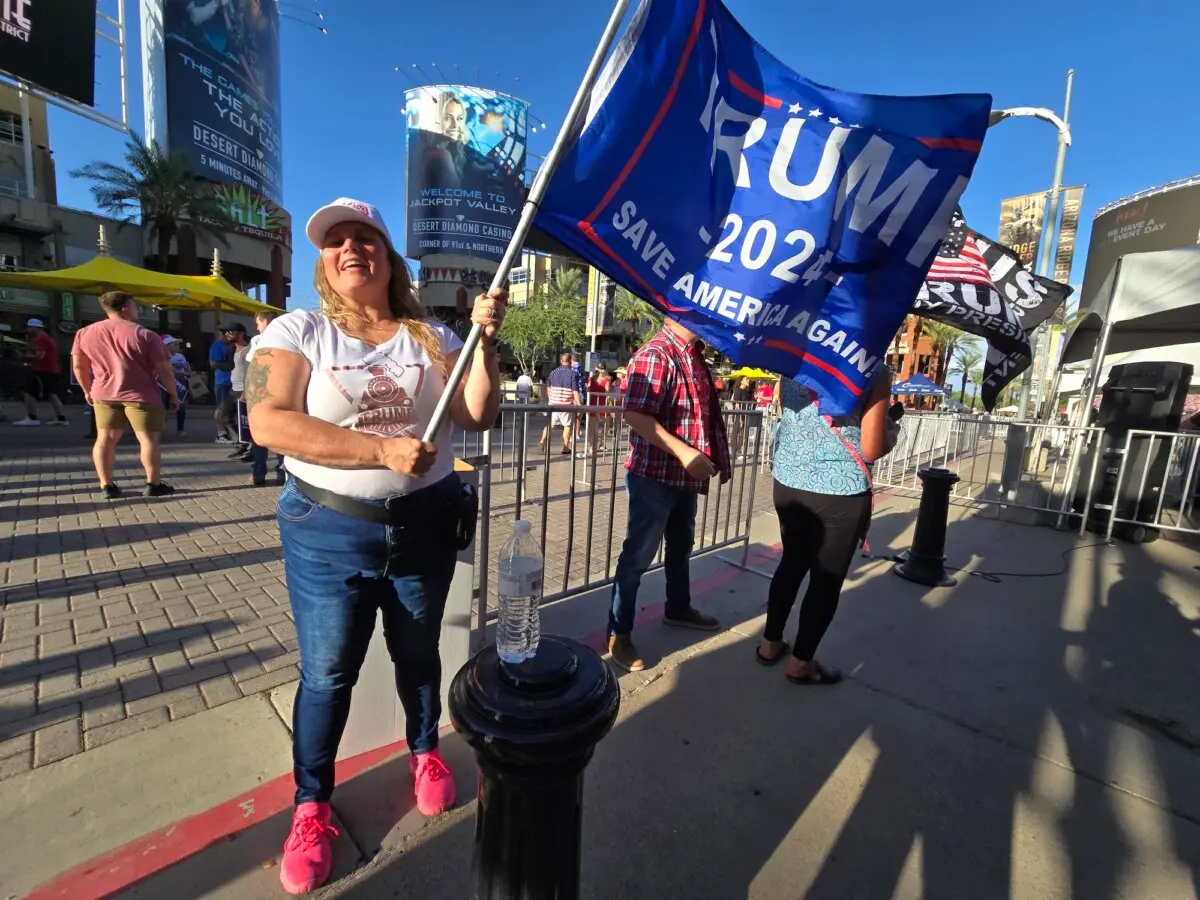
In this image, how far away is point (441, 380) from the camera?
1.78 meters

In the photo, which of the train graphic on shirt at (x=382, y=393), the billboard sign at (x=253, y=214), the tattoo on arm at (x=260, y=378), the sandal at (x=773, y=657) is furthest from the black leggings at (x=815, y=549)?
the billboard sign at (x=253, y=214)

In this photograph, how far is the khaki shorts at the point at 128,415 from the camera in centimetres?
567

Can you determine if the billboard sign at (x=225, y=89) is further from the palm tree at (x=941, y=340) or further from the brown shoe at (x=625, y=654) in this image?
the palm tree at (x=941, y=340)

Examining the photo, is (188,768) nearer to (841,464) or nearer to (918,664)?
(841,464)

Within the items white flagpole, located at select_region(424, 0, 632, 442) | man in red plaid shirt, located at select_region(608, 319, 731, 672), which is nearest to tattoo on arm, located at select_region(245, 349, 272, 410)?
white flagpole, located at select_region(424, 0, 632, 442)

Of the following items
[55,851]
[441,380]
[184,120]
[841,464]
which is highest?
[184,120]

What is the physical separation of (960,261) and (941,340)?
5166 cm

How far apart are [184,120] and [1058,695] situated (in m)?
41.4

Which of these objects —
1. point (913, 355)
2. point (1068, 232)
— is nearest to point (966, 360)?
point (913, 355)

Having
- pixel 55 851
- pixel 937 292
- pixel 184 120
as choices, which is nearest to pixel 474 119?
pixel 184 120

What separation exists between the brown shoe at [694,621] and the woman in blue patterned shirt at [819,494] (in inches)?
23.0

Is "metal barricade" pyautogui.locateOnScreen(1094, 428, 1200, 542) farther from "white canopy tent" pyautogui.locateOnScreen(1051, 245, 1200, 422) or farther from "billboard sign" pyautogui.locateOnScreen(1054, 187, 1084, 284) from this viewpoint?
"billboard sign" pyautogui.locateOnScreen(1054, 187, 1084, 284)

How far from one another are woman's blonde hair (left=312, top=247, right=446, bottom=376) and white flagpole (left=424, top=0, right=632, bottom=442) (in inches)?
11.4

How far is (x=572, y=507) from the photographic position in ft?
11.4
